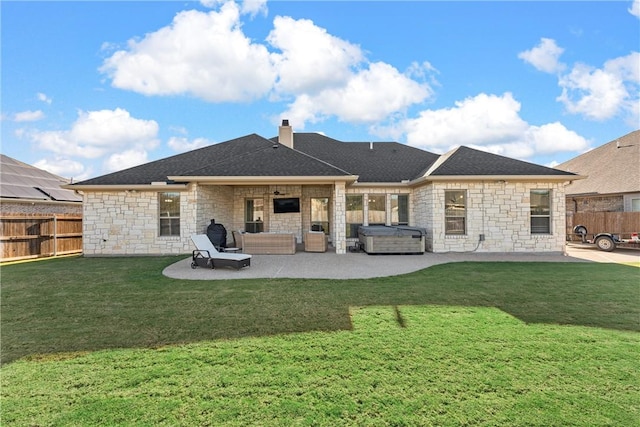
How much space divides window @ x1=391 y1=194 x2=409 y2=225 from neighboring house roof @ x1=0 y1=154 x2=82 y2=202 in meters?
17.1

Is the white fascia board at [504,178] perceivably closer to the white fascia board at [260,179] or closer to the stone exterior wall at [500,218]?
the stone exterior wall at [500,218]

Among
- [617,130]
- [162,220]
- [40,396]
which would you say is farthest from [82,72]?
[617,130]

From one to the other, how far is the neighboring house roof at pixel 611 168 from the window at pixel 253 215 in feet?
47.4

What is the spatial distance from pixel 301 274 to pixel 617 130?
25.2 meters

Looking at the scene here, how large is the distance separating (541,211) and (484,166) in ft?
9.25

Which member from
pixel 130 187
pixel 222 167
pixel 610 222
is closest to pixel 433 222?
pixel 222 167

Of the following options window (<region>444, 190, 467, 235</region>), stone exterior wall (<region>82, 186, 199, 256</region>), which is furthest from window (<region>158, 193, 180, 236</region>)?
window (<region>444, 190, 467, 235</region>)

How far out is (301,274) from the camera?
8000 millimetres

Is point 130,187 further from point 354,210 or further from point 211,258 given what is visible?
point 354,210

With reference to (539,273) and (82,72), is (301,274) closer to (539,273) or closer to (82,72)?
(539,273)

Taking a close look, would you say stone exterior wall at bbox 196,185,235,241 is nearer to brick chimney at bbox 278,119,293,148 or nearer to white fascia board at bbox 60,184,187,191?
white fascia board at bbox 60,184,187,191

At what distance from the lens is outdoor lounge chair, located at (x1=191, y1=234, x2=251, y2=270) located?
860 centimetres

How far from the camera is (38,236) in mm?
12320

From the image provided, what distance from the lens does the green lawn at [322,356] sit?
246 centimetres
